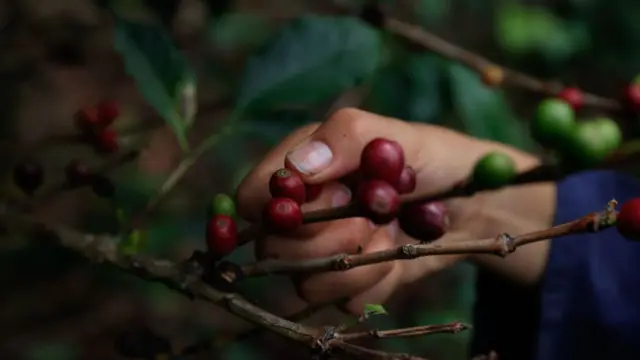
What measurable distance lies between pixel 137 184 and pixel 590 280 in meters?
0.76

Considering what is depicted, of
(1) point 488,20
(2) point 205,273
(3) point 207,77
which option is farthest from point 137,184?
(1) point 488,20

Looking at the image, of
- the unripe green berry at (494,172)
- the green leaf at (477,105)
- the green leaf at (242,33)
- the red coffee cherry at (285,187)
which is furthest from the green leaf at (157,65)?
the green leaf at (242,33)

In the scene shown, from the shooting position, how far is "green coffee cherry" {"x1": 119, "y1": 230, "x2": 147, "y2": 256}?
67 centimetres

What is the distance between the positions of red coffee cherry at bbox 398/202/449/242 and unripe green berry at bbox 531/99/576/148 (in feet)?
0.32

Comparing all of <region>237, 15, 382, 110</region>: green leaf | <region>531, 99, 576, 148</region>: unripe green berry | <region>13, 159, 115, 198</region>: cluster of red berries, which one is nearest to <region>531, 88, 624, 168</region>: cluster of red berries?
<region>531, 99, 576, 148</region>: unripe green berry

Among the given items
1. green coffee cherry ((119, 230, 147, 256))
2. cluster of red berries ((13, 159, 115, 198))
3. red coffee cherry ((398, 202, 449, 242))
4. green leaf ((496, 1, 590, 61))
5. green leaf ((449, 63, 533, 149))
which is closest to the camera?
red coffee cherry ((398, 202, 449, 242))

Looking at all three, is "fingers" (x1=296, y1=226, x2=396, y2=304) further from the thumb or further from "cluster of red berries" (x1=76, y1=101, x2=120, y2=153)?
"cluster of red berries" (x1=76, y1=101, x2=120, y2=153)

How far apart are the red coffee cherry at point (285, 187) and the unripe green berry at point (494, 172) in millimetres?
122

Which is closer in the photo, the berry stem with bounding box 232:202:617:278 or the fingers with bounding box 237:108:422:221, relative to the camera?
the berry stem with bounding box 232:202:617:278

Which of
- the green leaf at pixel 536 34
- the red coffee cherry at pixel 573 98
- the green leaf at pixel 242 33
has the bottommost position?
the red coffee cherry at pixel 573 98

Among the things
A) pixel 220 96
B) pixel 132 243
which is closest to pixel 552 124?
pixel 132 243

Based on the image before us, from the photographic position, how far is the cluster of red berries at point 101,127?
858mm

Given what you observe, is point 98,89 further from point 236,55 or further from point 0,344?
point 0,344

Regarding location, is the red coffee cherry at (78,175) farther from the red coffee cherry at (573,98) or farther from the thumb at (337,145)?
the red coffee cherry at (573,98)
